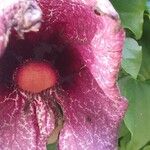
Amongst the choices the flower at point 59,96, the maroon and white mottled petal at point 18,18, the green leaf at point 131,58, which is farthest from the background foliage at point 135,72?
the maroon and white mottled petal at point 18,18

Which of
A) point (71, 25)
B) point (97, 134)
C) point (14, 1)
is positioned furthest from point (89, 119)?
point (14, 1)

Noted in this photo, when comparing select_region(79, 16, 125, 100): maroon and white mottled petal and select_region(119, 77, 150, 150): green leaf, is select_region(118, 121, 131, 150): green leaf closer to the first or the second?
select_region(119, 77, 150, 150): green leaf

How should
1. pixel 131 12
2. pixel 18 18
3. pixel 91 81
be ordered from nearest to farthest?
pixel 18 18 → pixel 91 81 → pixel 131 12

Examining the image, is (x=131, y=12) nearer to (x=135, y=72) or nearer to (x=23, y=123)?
(x=135, y=72)

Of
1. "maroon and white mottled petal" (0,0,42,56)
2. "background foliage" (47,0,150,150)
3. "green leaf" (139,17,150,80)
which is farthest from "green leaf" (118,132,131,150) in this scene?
"maroon and white mottled petal" (0,0,42,56)

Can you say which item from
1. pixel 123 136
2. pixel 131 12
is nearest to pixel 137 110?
pixel 123 136
